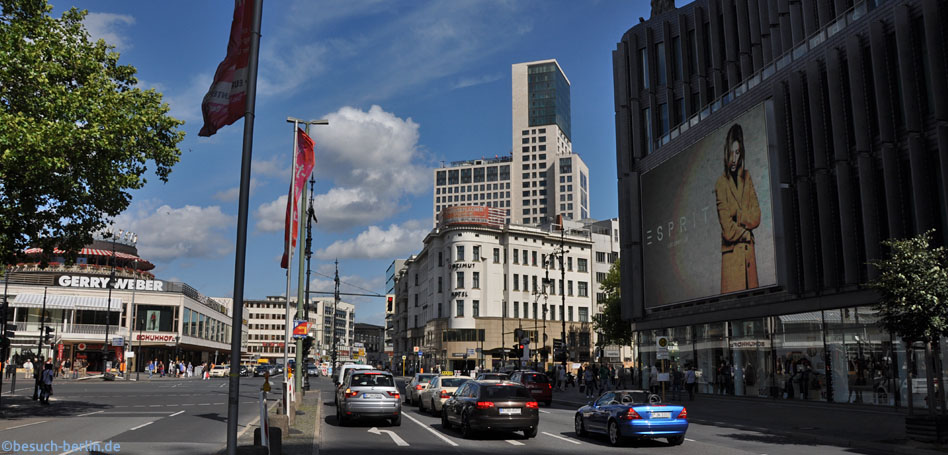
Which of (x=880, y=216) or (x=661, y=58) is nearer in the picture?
(x=880, y=216)

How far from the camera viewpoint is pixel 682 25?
46812 millimetres

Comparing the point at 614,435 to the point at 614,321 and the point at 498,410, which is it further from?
the point at 614,321

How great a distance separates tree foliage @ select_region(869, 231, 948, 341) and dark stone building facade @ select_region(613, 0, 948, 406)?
36.6ft

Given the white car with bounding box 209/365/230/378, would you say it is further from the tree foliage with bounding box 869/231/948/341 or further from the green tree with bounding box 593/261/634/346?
the tree foliage with bounding box 869/231/948/341

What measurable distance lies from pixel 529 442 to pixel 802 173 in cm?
2298

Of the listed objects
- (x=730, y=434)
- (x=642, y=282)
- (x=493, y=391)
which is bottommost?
(x=730, y=434)

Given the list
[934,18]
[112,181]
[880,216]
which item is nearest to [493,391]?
[112,181]

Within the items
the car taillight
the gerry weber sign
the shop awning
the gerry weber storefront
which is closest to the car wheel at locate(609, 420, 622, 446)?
the car taillight

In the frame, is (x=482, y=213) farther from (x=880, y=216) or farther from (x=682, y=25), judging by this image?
(x=880, y=216)

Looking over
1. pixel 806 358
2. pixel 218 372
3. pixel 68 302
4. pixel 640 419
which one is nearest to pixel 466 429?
pixel 640 419

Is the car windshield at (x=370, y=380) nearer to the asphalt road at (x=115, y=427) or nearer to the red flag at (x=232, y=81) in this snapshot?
the asphalt road at (x=115, y=427)

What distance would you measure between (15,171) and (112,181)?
112 inches

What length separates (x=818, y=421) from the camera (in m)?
22.5

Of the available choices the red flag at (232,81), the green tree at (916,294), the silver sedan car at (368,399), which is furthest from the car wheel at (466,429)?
the red flag at (232,81)
